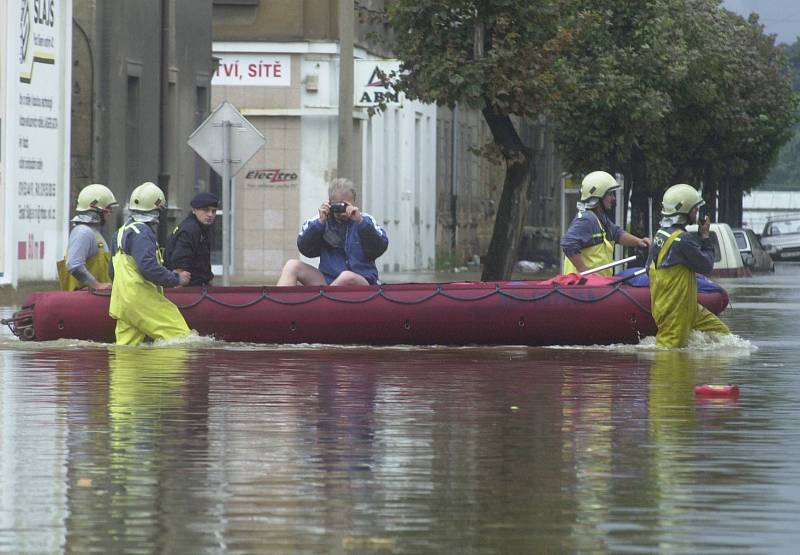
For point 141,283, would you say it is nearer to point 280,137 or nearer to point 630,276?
point 630,276

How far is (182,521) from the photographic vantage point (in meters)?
8.54

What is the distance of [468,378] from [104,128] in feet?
56.5

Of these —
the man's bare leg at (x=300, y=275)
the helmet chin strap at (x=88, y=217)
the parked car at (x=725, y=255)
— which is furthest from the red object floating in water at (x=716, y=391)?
the parked car at (x=725, y=255)

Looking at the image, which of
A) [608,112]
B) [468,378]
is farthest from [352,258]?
[608,112]

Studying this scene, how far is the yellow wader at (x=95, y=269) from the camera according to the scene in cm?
2089

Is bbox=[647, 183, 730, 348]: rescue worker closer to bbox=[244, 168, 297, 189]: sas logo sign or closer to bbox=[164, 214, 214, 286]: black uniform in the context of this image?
bbox=[164, 214, 214, 286]: black uniform

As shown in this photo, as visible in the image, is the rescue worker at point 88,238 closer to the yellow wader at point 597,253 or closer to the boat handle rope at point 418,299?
the boat handle rope at point 418,299

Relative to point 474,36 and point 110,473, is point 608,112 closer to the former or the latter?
point 474,36

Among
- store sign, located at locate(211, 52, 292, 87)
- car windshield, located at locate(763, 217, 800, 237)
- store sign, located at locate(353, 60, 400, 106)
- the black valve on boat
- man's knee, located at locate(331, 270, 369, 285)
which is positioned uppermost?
store sign, located at locate(211, 52, 292, 87)

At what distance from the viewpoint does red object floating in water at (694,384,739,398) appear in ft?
48.6

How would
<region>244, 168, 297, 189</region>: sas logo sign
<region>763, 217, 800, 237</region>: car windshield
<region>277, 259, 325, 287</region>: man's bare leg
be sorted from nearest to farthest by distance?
<region>277, 259, 325, 287</region>: man's bare leg, <region>244, 168, 297, 189</region>: sas logo sign, <region>763, 217, 800, 237</region>: car windshield

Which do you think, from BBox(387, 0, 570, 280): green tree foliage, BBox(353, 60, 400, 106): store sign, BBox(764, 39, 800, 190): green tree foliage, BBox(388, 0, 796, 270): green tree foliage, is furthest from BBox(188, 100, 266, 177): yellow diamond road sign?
BBox(764, 39, 800, 190): green tree foliage

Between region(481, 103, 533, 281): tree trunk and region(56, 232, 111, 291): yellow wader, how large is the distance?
14.9 metres

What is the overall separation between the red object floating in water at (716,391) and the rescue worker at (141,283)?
6.19 metres
